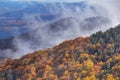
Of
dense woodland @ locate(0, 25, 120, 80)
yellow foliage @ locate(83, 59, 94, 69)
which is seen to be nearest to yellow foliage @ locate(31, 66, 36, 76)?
dense woodland @ locate(0, 25, 120, 80)

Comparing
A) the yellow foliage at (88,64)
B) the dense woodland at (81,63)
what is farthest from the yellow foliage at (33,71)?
the yellow foliage at (88,64)

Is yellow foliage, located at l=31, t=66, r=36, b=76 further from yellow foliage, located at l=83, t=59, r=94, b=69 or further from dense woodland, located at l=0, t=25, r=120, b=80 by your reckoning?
yellow foliage, located at l=83, t=59, r=94, b=69

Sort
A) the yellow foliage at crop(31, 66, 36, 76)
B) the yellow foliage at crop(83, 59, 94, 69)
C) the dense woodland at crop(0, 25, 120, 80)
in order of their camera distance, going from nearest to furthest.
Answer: the dense woodland at crop(0, 25, 120, 80), the yellow foliage at crop(83, 59, 94, 69), the yellow foliage at crop(31, 66, 36, 76)

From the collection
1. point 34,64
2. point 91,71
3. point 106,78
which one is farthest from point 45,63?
point 106,78

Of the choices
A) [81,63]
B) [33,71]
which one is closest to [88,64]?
[81,63]

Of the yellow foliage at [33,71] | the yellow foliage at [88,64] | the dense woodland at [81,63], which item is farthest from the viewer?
the yellow foliage at [33,71]

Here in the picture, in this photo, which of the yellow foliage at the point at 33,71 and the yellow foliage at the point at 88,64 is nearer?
the yellow foliage at the point at 88,64

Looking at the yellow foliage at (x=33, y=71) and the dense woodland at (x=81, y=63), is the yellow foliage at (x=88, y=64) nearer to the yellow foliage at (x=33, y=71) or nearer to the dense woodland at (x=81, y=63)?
the dense woodland at (x=81, y=63)

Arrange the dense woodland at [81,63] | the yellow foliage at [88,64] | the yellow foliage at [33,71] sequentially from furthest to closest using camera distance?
→ the yellow foliage at [33,71]
the yellow foliage at [88,64]
the dense woodland at [81,63]

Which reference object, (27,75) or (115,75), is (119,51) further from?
(27,75)
